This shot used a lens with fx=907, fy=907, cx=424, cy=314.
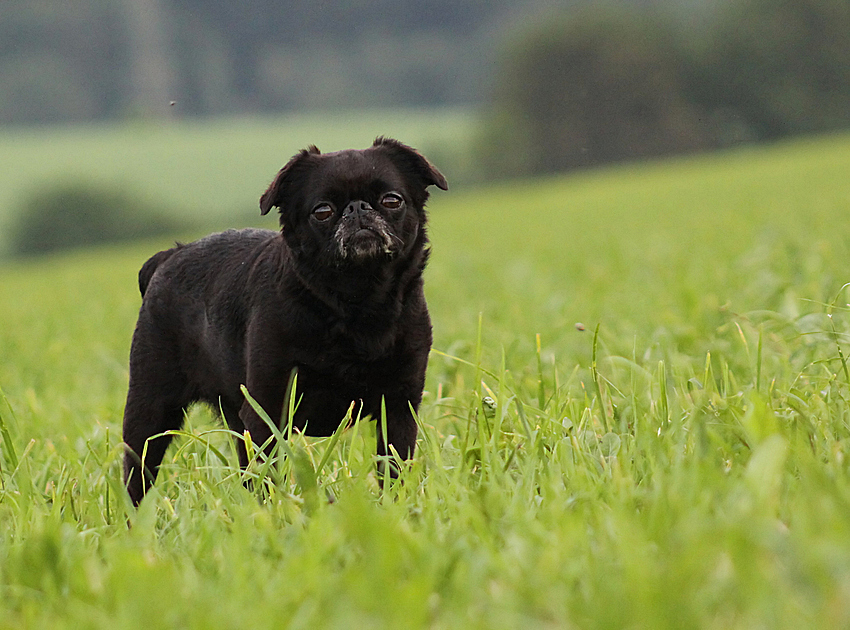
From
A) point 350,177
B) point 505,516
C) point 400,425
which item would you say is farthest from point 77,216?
point 505,516

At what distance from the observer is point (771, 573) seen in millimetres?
1386

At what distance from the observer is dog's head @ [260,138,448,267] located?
305 cm

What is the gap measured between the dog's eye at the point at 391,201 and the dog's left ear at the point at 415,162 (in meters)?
0.23

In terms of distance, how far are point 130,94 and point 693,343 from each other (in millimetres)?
68805

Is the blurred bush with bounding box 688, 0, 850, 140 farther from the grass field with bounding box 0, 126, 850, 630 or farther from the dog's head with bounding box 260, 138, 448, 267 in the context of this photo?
the grass field with bounding box 0, 126, 850, 630

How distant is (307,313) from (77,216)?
164 feet

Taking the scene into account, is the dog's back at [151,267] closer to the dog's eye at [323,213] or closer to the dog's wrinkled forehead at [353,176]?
the dog's wrinkled forehead at [353,176]

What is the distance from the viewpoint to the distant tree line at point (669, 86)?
175 ft

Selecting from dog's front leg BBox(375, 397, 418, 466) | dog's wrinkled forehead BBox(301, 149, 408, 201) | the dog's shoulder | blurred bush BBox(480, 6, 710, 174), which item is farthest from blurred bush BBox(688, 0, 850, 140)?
dog's front leg BBox(375, 397, 418, 466)

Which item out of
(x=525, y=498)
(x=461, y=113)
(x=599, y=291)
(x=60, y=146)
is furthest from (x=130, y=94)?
(x=525, y=498)

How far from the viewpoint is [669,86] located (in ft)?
181

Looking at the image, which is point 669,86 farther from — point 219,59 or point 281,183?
point 281,183

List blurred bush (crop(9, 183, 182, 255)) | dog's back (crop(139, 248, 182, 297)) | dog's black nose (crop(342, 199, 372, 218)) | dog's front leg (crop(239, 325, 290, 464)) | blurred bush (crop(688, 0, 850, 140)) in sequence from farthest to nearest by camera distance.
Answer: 1. blurred bush (crop(688, 0, 850, 140))
2. blurred bush (crop(9, 183, 182, 255))
3. dog's back (crop(139, 248, 182, 297))
4. dog's black nose (crop(342, 199, 372, 218))
5. dog's front leg (crop(239, 325, 290, 464))

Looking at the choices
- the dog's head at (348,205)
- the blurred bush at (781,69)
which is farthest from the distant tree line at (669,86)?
the dog's head at (348,205)
